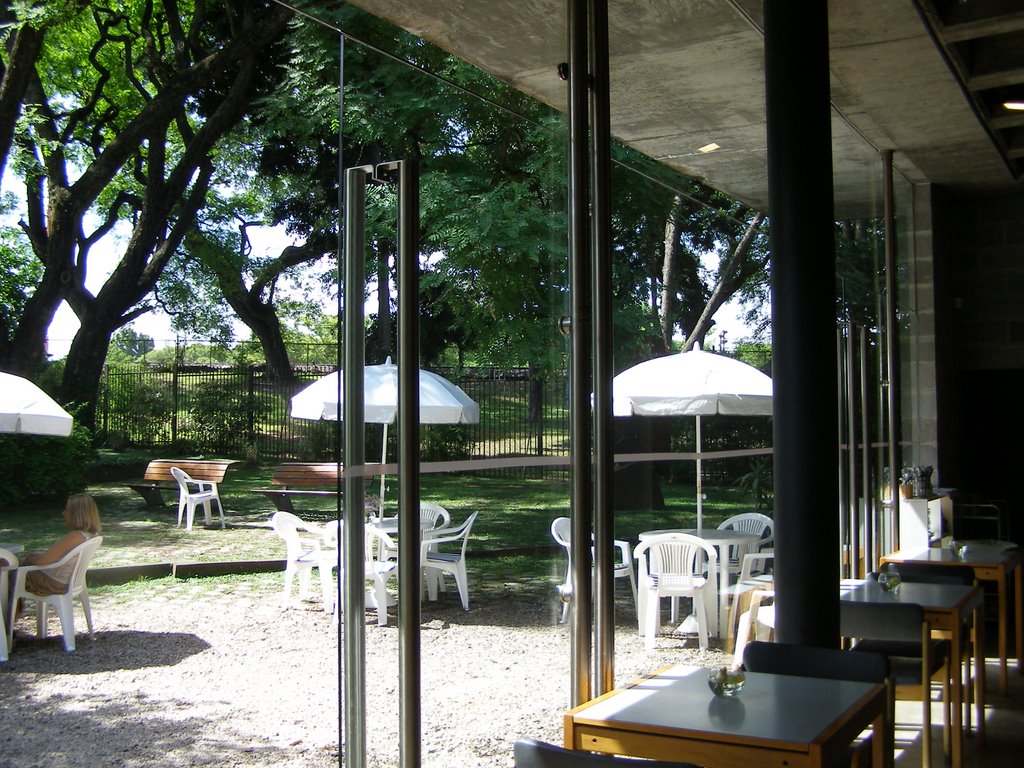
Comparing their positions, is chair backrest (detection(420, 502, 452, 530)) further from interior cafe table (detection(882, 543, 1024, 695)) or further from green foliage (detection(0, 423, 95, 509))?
interior cafe table (detection(882, 543, 1024, 695))

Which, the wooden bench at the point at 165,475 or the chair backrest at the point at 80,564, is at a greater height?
the wooden bench at the point at 165,475

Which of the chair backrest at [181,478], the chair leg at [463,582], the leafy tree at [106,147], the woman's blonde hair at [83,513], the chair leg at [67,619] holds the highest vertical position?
the leafy tree at [106,147]

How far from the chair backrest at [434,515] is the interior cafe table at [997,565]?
427 centimetres

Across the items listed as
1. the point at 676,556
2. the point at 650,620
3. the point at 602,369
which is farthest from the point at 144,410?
the point at 676,556

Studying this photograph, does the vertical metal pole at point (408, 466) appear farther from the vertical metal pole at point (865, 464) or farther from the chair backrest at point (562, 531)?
the vertical metal pole at point (865, 464)

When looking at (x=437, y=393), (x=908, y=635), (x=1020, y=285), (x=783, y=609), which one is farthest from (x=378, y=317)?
(x=1020, y=285)

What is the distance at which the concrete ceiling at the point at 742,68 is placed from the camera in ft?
14.0

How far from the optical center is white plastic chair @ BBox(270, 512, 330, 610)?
2939mm

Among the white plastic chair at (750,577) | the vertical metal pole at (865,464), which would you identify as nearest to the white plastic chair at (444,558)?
the white plastic chair at (750,577)

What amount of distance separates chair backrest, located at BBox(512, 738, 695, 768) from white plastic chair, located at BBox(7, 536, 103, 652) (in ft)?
3.47

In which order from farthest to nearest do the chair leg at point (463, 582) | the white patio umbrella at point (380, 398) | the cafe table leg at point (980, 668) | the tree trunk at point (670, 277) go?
the cafe table leg at point (980, 668), the tree trunk at point (670, 277), the chair leg at point (463, 582), the white patio umbrella at point (380, 398)

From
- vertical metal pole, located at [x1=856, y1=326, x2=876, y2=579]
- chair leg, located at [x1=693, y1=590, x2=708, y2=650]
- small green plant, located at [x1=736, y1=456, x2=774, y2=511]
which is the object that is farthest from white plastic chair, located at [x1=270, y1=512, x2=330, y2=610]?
vertical metal pole, located at [x1=856, y1=326, x2=876, y2=579]

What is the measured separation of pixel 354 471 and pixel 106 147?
1.12 meters

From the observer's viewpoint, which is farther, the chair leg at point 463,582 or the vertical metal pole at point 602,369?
the vertical metal pole at point 602,369
